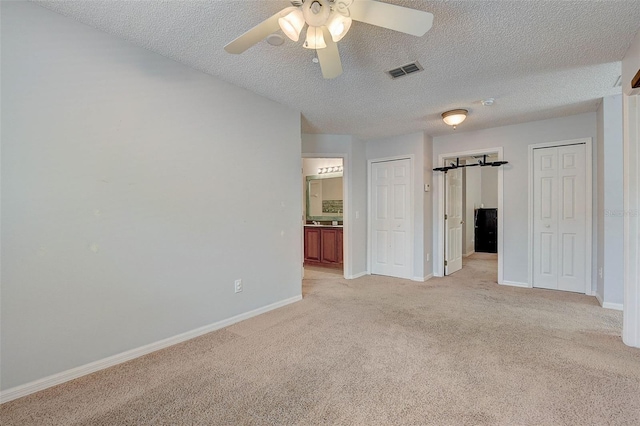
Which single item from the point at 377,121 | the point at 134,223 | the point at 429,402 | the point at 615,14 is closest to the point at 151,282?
the point at 134,223

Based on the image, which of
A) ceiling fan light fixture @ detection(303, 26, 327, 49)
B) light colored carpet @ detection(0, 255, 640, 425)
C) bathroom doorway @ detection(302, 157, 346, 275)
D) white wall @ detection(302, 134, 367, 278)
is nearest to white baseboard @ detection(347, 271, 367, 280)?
white wall @ detection(302, 134, 367, 278)

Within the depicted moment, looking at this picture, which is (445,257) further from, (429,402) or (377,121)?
(429,402)

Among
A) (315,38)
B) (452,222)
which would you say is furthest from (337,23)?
(452,222)

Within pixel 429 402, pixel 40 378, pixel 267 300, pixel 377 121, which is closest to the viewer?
pixel 429 402

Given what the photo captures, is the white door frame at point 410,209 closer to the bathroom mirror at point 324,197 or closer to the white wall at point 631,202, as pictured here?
the bathroom mirror at point 324,197

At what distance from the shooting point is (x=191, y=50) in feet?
7.64

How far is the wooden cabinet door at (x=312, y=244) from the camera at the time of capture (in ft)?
19.5

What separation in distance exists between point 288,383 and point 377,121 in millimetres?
3361

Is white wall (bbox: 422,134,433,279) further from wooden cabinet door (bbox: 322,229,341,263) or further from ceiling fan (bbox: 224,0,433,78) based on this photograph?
ceiling fan (bbox: 224,0,433,78)

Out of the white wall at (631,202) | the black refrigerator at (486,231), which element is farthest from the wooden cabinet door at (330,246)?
the black refrigerator at (486,231)

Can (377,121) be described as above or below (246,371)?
above

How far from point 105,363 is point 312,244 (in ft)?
13.7

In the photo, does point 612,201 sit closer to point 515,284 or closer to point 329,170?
point 515,284

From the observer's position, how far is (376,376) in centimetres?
198
